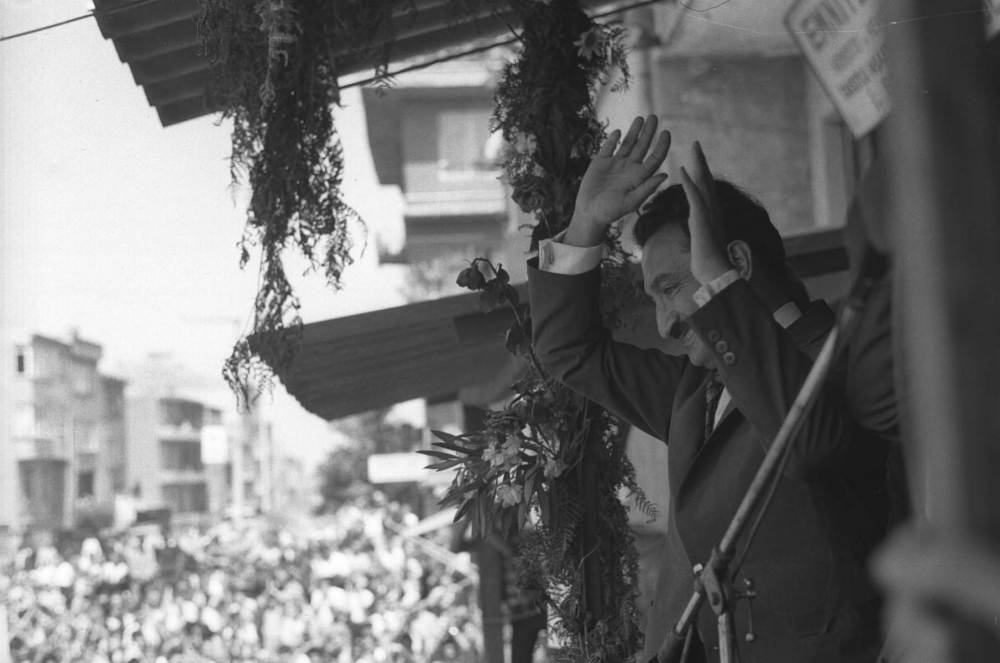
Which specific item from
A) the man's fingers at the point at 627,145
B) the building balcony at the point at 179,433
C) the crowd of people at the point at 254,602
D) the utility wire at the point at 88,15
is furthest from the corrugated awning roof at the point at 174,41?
the building balcony at the point at 179,433

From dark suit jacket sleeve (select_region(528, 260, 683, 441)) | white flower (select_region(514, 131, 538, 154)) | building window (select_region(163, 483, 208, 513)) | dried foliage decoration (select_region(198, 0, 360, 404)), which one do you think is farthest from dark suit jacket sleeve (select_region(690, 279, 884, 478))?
building window (select_region(163, 483, 208, 513))

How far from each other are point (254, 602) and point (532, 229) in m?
11.1

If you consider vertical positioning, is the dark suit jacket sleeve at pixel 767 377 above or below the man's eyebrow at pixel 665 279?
below

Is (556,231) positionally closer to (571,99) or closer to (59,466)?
(571,99)

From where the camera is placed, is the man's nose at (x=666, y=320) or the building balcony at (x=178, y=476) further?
the building balcony at (x=178, y=476)

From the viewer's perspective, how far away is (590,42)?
2373 mm

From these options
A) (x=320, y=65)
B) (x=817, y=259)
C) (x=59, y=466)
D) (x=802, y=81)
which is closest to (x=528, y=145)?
(x=320, y=65)

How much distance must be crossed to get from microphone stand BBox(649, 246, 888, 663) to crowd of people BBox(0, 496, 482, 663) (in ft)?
32.2

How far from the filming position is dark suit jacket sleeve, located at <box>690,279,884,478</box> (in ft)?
4.56

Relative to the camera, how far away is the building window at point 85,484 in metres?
19.6

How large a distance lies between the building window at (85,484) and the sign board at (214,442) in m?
2.13

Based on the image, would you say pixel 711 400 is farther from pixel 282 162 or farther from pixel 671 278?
pixel 282 162

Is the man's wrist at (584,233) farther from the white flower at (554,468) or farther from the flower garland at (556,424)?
the white flower at (554,468)

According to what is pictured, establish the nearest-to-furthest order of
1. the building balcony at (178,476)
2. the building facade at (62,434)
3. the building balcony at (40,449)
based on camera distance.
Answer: the building facade at (62,434), the building balcony at (40,449), the building balcony at (178,476)
